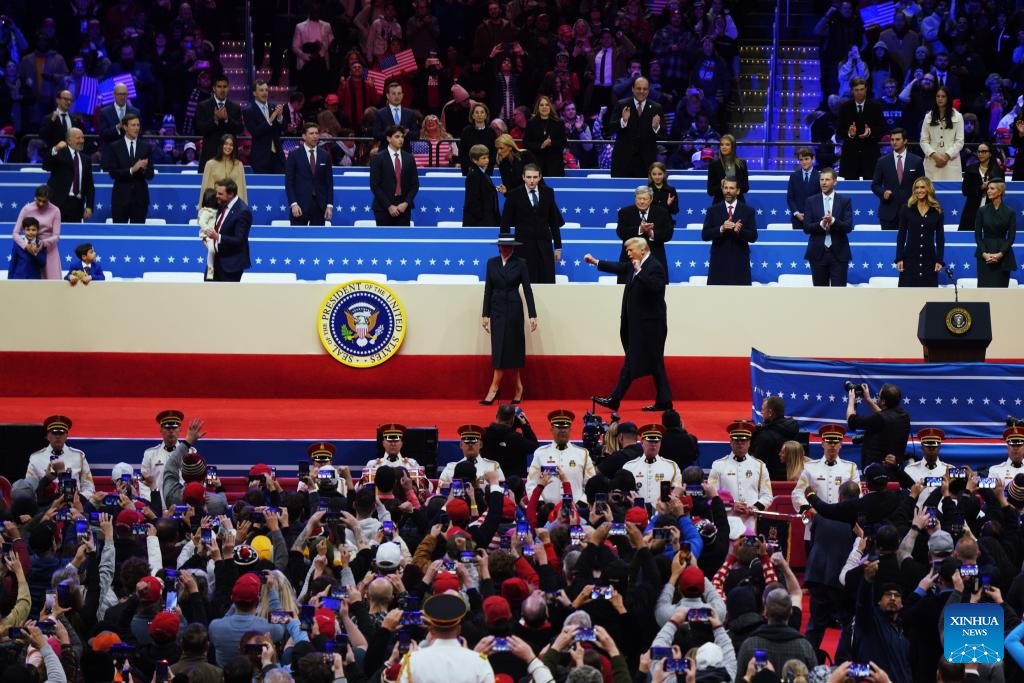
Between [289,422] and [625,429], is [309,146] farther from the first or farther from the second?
[625,429]

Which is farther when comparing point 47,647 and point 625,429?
point 625,429

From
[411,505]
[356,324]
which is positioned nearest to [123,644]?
[411,505]

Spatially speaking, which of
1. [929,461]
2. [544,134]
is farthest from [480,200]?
[929,461]

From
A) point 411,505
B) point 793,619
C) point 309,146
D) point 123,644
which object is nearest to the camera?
point 123,644

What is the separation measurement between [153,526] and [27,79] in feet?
43.3

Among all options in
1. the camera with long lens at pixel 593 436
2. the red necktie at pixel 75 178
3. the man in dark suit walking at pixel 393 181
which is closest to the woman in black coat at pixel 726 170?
the man in dark suit walking at pixel 393 181

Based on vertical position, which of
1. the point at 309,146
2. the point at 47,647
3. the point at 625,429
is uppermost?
the point at 309,146

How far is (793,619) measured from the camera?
930 cm

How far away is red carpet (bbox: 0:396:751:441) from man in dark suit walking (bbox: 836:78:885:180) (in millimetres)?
5330

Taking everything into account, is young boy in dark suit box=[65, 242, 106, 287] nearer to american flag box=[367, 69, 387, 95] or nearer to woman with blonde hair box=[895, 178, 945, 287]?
american flag box=[367, 69, 387, 95]

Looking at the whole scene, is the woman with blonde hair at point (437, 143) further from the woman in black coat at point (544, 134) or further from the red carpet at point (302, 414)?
the red carpet at point (302, 414)

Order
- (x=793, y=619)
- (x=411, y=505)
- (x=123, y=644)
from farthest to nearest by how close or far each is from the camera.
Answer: (x=411, y=505) → (x=793, y=619) → (x=123, y=644)

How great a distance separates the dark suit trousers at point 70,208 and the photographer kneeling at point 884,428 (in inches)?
396

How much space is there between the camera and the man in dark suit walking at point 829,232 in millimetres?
18281
